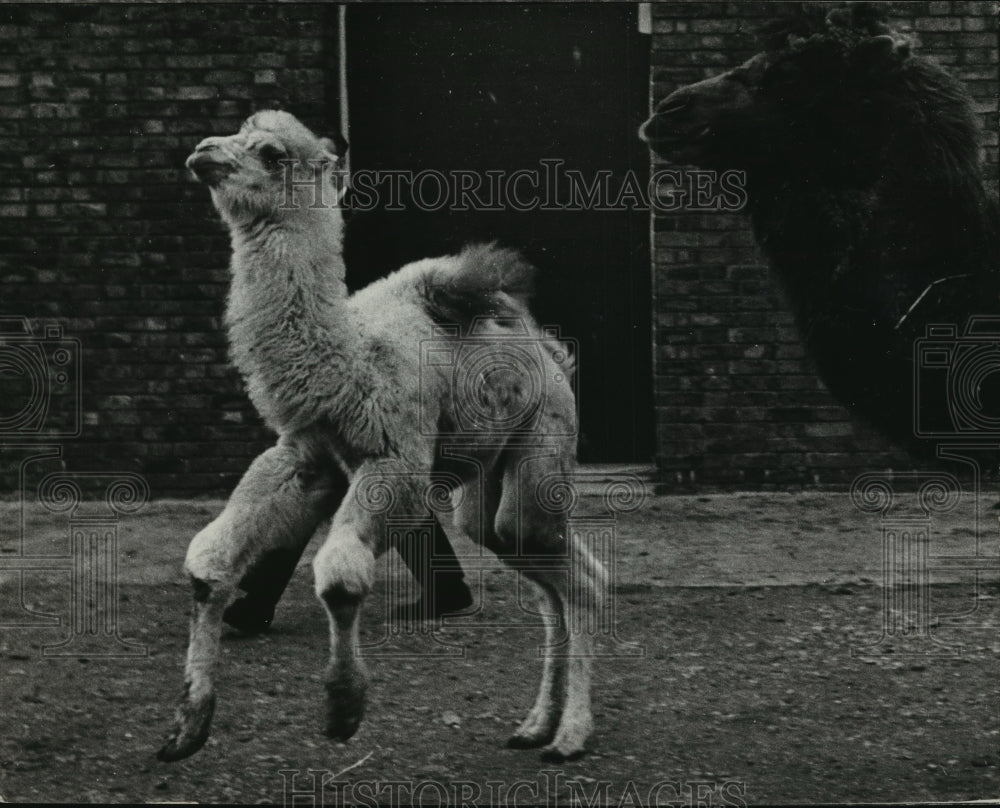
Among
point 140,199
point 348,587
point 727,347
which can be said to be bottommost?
point 348,587

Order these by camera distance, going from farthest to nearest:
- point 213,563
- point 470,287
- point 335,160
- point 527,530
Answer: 1. point 527,530
2. point 470,287
3. point 335,160
4. point 213,563

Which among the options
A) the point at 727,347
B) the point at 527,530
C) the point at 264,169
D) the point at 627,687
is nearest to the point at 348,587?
the point at 527,530

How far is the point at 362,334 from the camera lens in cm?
275

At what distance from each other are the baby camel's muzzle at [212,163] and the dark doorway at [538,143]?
105cm

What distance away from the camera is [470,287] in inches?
113

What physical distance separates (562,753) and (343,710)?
2.10ft

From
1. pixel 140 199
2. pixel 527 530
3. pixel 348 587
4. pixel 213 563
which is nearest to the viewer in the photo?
pixel 348 587

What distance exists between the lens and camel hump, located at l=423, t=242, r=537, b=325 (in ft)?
9.41

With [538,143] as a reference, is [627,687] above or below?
below

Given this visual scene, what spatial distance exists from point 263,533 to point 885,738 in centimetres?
169

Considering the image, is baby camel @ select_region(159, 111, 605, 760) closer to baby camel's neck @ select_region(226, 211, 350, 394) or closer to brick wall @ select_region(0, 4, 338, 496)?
baby camel's neck @ select_region(226, 211, 350, 394)

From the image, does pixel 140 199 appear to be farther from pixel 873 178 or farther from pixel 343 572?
pixel 873 178

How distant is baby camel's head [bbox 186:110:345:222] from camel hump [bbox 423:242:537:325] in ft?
1.11

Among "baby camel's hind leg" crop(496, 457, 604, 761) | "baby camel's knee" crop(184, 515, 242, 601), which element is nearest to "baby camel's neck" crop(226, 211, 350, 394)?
"baby camel's knee" crop(184, 515, 242, 601)
